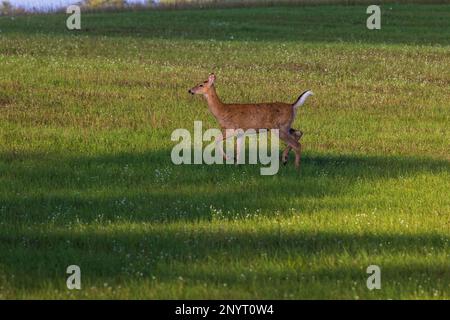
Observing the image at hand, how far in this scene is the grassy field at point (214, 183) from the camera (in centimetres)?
1130

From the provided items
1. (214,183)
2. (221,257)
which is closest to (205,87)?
(214,183)

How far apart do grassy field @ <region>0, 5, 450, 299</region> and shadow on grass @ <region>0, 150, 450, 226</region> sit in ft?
0.14

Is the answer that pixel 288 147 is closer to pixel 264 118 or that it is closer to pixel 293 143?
pixel 293 143

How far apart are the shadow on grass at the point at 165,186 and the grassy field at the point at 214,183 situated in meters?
0.04

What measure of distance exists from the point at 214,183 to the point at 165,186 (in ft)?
2.66

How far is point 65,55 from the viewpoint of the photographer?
38.4 meters

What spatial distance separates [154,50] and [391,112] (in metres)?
16.3

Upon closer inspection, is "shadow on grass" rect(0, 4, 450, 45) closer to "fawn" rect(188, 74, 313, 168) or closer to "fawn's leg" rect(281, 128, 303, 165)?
"fawn" rect(188, 74, 313, 168)

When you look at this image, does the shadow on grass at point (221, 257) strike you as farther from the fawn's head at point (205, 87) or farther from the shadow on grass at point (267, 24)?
the shadow on grass at point (267, 24)

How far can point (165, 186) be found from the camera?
17.1m

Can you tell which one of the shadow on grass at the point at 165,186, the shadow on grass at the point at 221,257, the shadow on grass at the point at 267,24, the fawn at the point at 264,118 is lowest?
the shadow on grass at the point at 221,257

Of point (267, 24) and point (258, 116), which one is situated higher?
point (267, 24)

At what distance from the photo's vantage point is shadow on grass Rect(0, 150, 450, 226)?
14898 millimetres

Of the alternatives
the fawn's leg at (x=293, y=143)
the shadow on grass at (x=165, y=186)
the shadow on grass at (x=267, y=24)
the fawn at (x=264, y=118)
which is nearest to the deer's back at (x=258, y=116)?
the fawn at (x=264, y=118)
